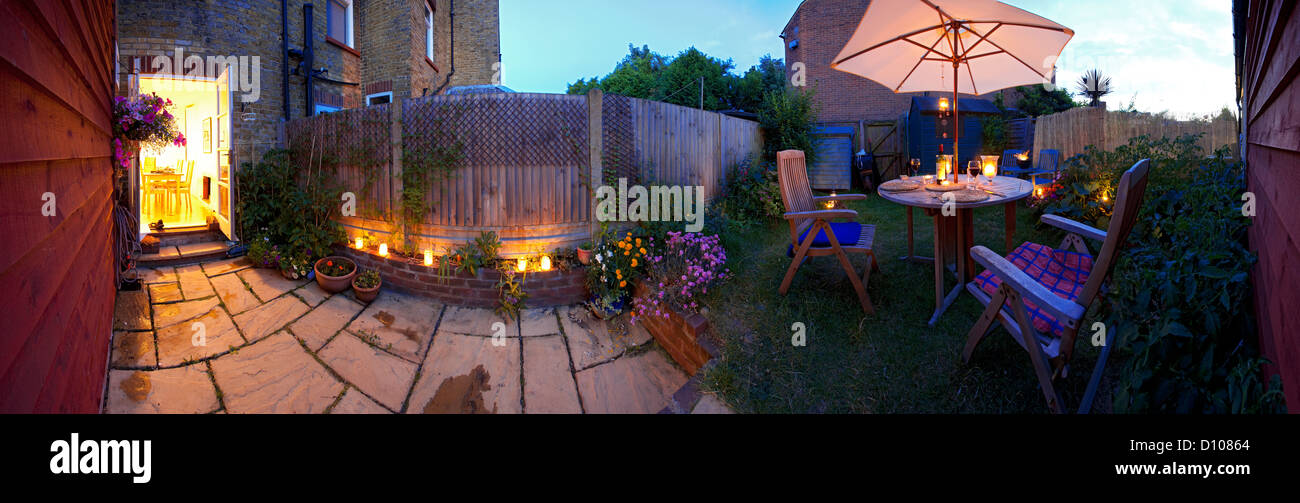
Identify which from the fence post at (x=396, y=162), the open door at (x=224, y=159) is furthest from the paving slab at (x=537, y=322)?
the open door at (x=224, y=159)

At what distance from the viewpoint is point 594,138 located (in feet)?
16.9

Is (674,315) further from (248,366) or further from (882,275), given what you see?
(248,366)

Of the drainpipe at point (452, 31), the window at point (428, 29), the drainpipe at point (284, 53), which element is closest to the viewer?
the drainpipe at point (284, 53)

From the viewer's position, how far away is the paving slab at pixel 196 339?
3.46 metres

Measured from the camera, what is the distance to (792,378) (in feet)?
9.73

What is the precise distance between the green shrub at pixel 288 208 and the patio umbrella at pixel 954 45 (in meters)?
5.69

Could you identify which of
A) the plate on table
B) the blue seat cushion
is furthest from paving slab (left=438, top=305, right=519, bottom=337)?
the plate on table

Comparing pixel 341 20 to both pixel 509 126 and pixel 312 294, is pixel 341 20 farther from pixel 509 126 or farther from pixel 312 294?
pixel 312 294

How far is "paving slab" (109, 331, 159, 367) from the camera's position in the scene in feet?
10.8

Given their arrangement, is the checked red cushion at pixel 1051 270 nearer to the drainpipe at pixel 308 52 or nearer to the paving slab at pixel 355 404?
the paving slab at pixel 355 404

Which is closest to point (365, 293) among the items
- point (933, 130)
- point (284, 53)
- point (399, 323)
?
point (399, 323)

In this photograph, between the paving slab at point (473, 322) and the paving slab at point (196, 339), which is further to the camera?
the paving slab at point (473, 322)

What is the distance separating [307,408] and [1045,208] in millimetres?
6731
